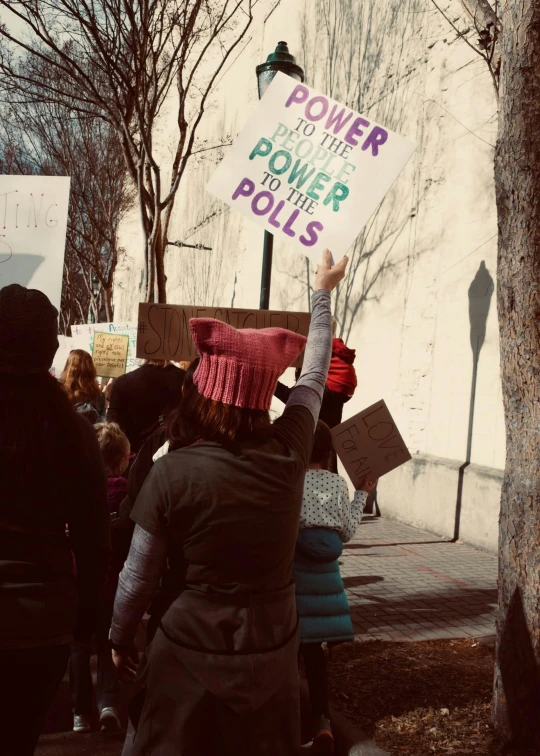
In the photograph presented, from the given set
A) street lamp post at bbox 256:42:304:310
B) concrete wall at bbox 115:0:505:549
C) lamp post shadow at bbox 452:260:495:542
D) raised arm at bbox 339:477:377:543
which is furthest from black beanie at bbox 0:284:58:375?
lamp post shadow at bbox 452:260:495:542

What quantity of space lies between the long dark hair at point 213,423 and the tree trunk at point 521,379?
1.66 meters

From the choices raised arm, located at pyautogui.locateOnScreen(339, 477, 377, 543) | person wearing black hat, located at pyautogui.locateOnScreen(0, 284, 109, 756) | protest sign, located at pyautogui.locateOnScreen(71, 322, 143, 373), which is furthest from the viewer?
protest sign, located at pyautogui.locateOnScreen(71, 322, 143, 373)

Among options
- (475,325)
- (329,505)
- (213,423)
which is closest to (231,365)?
(213,423)

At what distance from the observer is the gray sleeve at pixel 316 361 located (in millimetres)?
2404

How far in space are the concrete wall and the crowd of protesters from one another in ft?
20.1

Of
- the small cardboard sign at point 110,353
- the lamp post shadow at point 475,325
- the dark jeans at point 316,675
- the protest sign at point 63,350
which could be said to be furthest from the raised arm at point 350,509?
the protest sign at point 63,350

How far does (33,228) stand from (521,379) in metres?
2.70

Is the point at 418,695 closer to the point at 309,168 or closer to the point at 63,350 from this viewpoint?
the point at 309,168

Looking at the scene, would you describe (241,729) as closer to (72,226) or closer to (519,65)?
(519,65)

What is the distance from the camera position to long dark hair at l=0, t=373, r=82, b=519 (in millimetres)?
2238

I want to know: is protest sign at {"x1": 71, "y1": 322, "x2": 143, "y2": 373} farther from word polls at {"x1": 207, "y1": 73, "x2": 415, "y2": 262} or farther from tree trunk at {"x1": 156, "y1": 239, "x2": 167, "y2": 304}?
word polls at {"x1": 207, "y1": 73, "x2": 415, "y2": 262}

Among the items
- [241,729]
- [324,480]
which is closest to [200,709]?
[241,729]

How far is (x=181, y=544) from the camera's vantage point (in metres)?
2.10

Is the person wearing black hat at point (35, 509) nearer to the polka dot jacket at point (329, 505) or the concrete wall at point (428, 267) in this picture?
the polka dot jacket at point (329, 505)
